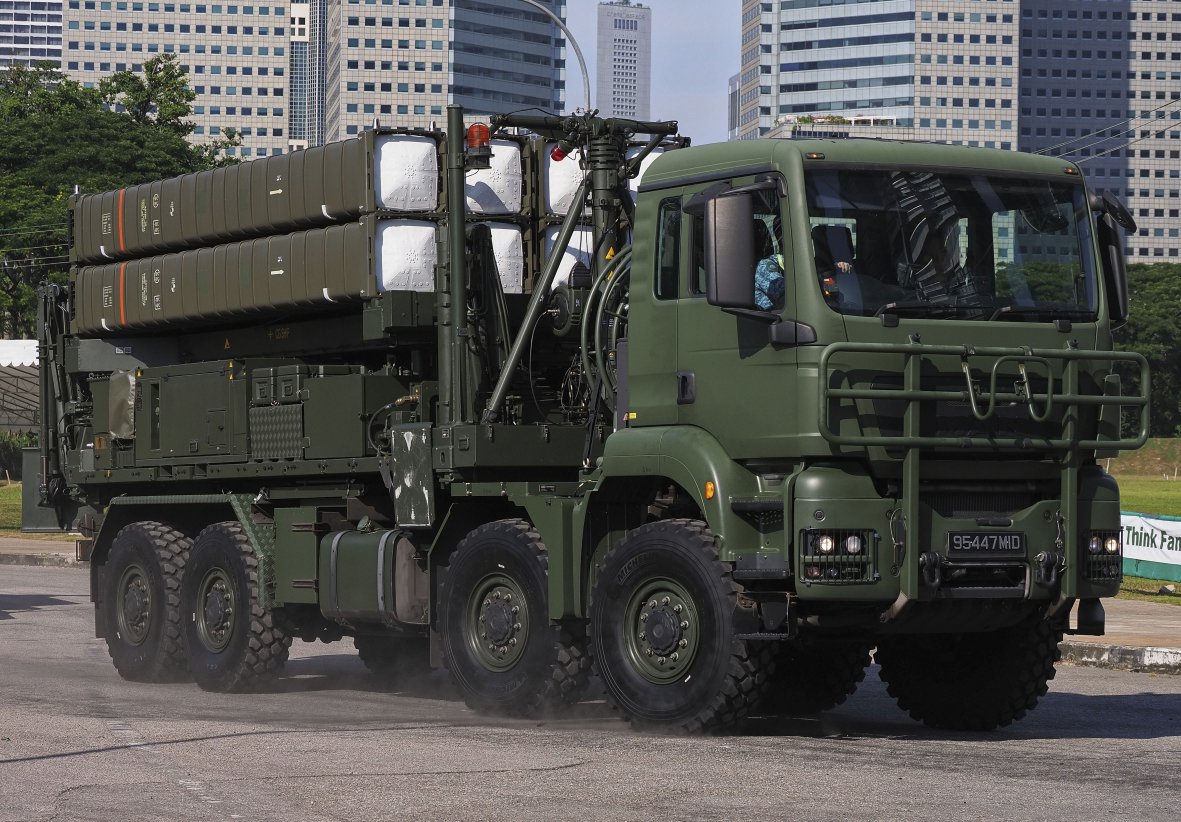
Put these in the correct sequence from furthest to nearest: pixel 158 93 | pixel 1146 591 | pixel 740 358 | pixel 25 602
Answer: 1. pixel 158 93
2. pixel 1146 591
3. pixel 25 602
4. pixel 740 358

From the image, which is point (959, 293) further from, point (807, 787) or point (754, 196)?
point (807, 787)

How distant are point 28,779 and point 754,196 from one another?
4816 mm

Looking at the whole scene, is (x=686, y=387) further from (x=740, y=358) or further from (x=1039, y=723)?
(x=1039, y=723)

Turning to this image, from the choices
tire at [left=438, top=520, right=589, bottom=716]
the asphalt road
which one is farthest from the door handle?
the asphalt road

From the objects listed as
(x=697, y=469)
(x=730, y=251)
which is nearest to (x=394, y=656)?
(x=697, y=469)

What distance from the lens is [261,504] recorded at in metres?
15.2

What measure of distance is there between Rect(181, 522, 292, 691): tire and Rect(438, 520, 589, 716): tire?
2390mm

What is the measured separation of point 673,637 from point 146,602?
6.49m

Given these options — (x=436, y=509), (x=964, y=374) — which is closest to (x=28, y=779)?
(x=436, y=509)

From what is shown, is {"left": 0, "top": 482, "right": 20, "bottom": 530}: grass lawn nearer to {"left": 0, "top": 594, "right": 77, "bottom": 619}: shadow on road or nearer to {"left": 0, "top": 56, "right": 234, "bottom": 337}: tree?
{"left": 0, "top": 56, "right": 234, "bottom": 337}: tree

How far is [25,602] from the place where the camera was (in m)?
24.2

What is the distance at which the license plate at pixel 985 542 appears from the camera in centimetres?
Answer: 1079

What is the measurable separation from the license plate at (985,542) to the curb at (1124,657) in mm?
6551

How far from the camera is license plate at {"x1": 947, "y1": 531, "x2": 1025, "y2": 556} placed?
10789 millimetres
